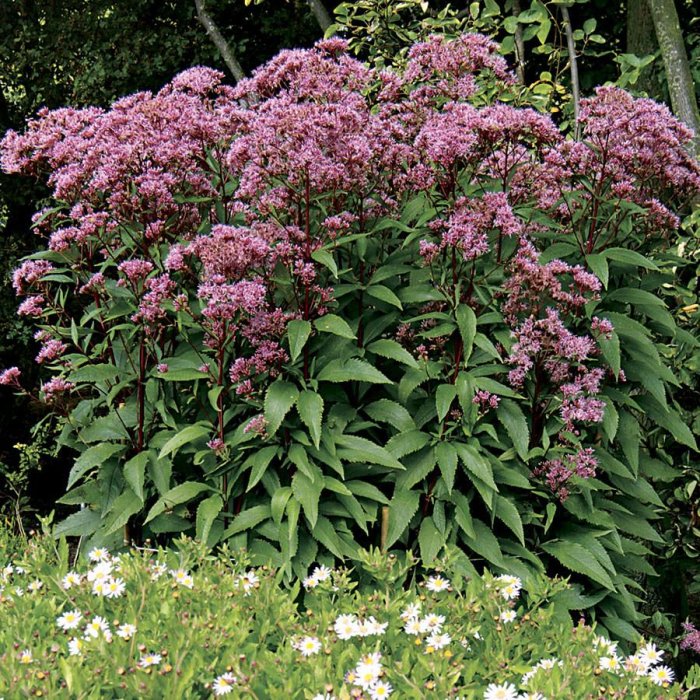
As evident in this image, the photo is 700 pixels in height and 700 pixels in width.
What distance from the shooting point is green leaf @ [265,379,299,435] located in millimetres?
3215

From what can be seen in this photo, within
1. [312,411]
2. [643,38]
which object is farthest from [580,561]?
[643,38]

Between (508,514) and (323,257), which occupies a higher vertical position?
(323,257)

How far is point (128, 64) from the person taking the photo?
861cm

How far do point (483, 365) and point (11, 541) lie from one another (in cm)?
194

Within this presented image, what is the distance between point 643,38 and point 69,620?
5805 mm

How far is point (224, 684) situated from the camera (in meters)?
1.84

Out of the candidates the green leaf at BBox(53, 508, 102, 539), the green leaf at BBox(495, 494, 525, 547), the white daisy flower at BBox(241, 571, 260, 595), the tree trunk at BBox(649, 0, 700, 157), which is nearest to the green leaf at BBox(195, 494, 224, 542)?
the green leaf at BBox(53, 508, 102, 539)

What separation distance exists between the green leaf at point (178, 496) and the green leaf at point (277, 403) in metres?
0.39

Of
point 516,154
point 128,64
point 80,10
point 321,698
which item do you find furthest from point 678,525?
point 80,10

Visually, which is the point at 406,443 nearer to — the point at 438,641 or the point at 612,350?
the point at 612,350

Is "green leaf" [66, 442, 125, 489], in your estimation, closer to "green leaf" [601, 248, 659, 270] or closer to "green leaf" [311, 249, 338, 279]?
"green leaf" [311, 249, 338, 279]

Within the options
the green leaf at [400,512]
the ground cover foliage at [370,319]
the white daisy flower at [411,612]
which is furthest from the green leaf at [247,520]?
Result: the white daisy flower at [411,612]

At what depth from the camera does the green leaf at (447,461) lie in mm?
3268

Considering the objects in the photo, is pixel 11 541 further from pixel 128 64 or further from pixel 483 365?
pixel 128 64
